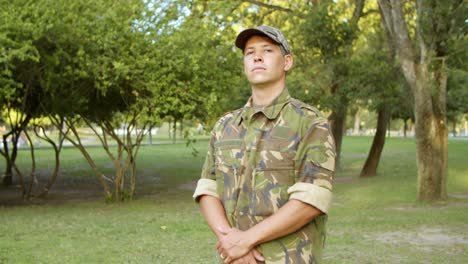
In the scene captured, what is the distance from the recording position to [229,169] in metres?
2.58

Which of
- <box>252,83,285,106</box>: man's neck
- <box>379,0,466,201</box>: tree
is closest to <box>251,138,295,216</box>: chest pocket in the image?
<box>252,83,285,106</box>: man's neck

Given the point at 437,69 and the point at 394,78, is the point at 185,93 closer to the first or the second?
the point at 437,69

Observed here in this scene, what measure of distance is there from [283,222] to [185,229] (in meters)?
7.85

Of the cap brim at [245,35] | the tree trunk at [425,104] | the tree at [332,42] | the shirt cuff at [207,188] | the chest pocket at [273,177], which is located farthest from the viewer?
the tree at [332,42]

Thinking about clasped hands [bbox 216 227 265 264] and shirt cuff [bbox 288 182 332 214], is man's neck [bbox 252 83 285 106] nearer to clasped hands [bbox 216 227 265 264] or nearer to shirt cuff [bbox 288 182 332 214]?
shirt cuff [bbox 288 182 332 214]

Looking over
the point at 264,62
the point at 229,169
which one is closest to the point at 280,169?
the point at 229,169

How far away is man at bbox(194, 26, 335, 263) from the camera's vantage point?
236 centimetres

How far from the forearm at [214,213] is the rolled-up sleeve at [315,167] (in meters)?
0.35

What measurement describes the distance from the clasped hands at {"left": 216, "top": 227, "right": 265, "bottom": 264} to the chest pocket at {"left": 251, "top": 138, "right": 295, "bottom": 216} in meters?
0.13

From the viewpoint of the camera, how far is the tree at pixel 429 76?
1310cm

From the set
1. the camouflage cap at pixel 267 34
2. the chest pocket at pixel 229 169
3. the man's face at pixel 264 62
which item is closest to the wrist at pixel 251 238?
the chest pocket at pixel 229 169

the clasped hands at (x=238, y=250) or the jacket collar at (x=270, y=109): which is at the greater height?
the jacket collar at (x=270, y=109)

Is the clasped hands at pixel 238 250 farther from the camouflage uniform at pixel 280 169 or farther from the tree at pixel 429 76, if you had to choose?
the tree at pixel 429 76

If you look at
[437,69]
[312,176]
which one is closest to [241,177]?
[312,176]
